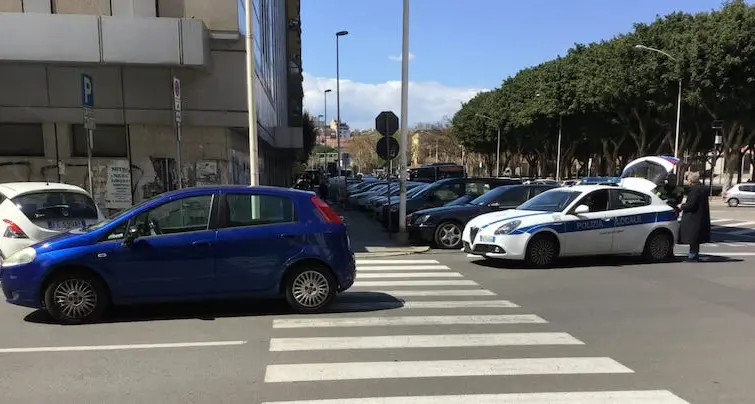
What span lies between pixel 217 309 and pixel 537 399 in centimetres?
434

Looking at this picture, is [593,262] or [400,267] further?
[593,262]

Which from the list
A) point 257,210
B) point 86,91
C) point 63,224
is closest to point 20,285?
point 257,210

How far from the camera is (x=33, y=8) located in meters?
13.6

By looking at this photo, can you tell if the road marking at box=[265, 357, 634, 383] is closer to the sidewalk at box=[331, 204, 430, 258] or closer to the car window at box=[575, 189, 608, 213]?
the car window at box=[575, 189, 608, 213]

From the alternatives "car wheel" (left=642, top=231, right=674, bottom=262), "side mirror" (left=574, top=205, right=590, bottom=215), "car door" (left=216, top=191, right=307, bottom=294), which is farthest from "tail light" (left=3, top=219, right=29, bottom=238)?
"car wheel" (left=642, top=231, right=674, bottom=262)

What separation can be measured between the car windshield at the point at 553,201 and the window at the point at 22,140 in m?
12.3

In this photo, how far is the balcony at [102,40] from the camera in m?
12.9

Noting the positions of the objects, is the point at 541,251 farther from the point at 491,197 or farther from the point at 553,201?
the point at 491,197

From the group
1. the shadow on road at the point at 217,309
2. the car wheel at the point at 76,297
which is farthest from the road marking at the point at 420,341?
the car wheel at the point at 76,297

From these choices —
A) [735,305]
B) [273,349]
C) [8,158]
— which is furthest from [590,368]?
[8,158]

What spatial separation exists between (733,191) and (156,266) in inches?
1403

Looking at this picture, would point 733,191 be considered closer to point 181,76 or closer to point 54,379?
point 181,76

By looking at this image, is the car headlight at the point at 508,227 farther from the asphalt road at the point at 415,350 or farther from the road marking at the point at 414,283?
the asphalt road at the point at 415,350

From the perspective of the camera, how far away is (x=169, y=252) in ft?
20.8
